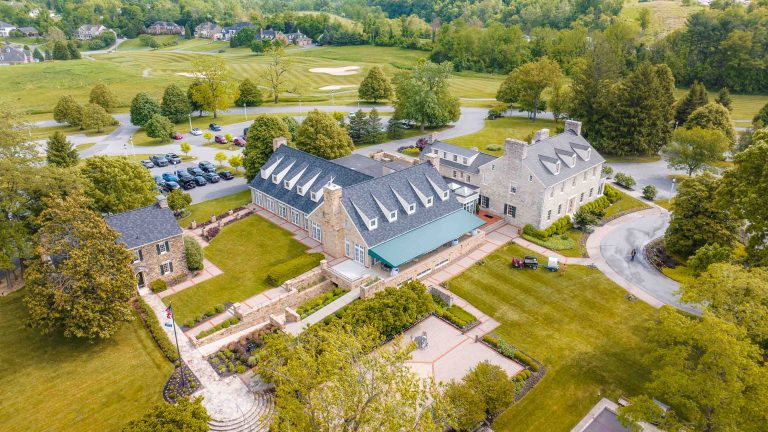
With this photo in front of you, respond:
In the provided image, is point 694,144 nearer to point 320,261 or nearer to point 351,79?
point 320,261

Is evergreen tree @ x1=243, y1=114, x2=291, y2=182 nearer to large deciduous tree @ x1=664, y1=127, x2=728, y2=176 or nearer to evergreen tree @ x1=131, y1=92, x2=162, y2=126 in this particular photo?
evergreen tree @ x1=131, y1=92, x2=162, y2=126

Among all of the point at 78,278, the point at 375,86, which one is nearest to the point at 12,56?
the point at 375,86

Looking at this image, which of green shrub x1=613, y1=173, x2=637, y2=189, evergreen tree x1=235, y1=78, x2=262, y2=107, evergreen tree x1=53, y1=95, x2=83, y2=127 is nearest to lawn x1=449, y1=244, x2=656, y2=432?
green shrub x1=613, y1=173, x2=637, y2=189

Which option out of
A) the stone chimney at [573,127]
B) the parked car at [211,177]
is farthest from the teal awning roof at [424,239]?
the parked car at [211,177]

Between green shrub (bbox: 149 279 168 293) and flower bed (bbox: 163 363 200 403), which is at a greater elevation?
green shrub (bbox: 149 279 168 293)

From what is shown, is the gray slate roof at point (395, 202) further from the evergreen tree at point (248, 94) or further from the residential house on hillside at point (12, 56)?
the residential house on hillside at point (12, 56)

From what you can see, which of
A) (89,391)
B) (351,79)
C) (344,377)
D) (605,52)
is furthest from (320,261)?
(351,79)

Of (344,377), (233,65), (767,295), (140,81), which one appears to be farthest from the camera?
(233,65)
